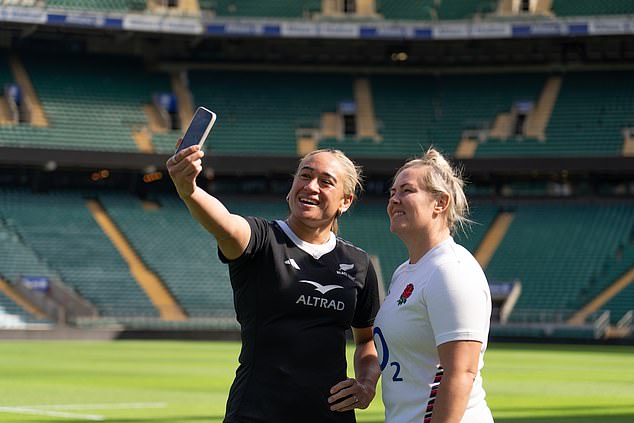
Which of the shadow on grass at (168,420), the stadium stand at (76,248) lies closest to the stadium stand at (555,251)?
the stadium stand at (76,248)

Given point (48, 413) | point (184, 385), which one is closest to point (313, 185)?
point (48, 413)

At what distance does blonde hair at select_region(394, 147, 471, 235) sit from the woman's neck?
0.72 m

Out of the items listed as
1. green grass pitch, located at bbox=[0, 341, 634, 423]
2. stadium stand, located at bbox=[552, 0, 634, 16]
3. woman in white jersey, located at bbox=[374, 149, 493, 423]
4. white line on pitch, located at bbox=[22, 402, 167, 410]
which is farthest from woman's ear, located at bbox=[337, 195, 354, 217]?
stadium stand, located at bbox=[552, 0, 634, 16]

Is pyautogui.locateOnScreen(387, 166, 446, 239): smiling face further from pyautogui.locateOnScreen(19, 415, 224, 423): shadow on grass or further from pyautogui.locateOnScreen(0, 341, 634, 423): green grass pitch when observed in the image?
pyautogui.locateOnScreen(0, 341, 634, 423): green grass pitch

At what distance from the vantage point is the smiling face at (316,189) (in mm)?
5461

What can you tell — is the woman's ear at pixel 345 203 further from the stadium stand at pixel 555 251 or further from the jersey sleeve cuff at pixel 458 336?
the stadium stand at pixel 555 251

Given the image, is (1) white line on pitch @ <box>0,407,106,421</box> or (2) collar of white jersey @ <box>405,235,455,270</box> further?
(1) white line on pitch @ <box>0,407,106,421</box>

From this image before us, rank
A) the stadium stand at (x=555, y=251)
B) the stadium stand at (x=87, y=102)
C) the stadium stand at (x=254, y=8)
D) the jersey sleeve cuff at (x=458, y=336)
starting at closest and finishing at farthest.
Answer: the jersey sleeve cuff at (x=458, y=336) → the stadium stand at (x=555, y=251) → the stadium stand at (x=87, y=102) → the stadium stand at (x=254, y=8)

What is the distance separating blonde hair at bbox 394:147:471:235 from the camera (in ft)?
16.1

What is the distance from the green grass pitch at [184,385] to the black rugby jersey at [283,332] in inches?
354

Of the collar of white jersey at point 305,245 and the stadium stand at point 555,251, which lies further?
the stadium stand at point 555,251

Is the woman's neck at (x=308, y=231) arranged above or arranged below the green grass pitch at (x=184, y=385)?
below

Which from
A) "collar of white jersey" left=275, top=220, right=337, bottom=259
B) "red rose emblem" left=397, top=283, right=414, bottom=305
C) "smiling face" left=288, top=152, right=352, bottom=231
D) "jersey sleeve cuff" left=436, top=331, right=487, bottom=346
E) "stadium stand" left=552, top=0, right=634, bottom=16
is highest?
"stadium stand" left=552, top=0, right=634, bottom=16

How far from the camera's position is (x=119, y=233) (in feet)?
152
